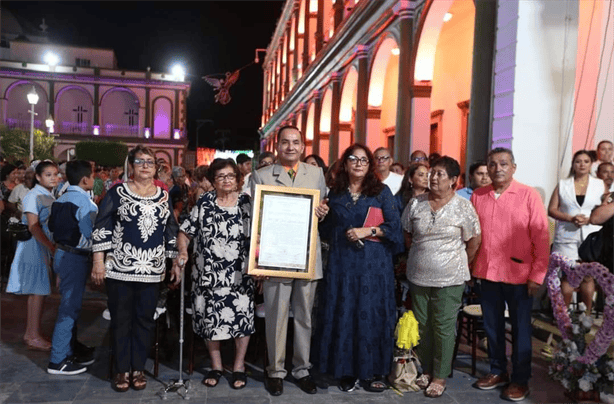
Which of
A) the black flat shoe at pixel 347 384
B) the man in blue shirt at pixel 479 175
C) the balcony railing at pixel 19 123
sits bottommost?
the black flat shoe at pixel 347 384

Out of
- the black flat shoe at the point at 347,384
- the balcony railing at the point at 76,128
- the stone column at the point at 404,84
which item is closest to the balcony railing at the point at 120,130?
the balcony railing at the point at 76,128

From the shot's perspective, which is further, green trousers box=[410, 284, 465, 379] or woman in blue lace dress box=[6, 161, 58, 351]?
woman in blue lace dress box=[6, 161, 58, 351]

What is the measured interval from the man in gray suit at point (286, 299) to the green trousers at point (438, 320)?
901 millimetres

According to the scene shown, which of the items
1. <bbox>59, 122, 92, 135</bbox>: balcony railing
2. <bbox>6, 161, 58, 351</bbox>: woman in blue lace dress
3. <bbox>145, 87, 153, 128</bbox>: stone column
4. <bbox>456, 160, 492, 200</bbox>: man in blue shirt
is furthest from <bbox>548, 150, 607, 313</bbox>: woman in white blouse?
<bbox>59, 122, 92, 135</bbox>: balcony railing

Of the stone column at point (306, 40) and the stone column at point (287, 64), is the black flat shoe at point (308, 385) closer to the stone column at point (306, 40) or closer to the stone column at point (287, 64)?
the stone column at point (306, 40)

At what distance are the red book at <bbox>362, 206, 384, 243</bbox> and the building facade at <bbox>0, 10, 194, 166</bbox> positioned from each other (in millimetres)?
43623

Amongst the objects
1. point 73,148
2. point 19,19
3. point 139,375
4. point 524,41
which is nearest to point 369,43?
point 524,41

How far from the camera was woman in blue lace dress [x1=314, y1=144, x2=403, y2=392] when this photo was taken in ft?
14.6

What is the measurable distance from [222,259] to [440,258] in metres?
1.79

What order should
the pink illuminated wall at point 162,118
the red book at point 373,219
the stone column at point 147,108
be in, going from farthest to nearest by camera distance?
the pink illuminated wall at point 162,118
the stone column at point 147,108
the red book at point 373,219

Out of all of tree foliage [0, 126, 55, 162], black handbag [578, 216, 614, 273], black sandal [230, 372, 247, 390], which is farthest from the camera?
tree foliage [0, 126, 55, 162]

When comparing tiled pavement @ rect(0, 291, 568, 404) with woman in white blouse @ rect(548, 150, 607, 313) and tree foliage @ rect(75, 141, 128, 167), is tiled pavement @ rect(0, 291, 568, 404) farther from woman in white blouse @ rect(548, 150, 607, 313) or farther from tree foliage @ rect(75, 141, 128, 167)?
tree foliage @ rect(75, 141, 128, 167)

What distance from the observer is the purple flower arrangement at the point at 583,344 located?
410 cm

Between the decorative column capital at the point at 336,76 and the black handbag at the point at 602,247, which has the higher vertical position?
the decorative column capital at the point at 336,76
